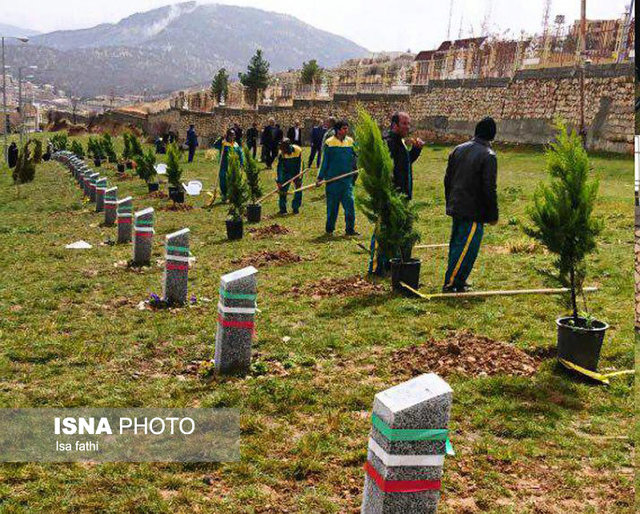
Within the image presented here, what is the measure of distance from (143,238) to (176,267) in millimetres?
3172

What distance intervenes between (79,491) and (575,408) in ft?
12.9

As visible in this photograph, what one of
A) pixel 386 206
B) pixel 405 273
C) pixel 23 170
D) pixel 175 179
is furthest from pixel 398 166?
pixel 23 170

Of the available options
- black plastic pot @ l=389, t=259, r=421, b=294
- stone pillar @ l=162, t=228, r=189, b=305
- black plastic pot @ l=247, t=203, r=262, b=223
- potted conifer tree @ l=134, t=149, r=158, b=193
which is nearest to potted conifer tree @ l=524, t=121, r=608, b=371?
black plastic pot @ l=389, t=259, r=421, b=294

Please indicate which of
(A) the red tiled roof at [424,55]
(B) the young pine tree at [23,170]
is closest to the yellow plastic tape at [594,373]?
(B) the young pine tree at [23,170]

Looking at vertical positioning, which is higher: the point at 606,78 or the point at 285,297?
the point at 606,78

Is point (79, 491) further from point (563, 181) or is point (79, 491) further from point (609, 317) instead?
point (609, 317)

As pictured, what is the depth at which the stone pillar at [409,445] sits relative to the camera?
10.5 ft

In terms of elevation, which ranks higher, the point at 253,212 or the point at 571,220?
the point at 571,220

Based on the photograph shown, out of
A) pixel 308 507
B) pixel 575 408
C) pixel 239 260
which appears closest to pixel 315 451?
pixel 308 507

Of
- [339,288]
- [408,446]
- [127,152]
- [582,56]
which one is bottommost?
[339,288]

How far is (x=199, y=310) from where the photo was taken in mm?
8656

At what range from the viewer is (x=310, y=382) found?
606cm

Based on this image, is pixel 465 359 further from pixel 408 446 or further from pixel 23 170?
pixel 23 170

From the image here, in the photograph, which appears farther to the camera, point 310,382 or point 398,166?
point 398,166
